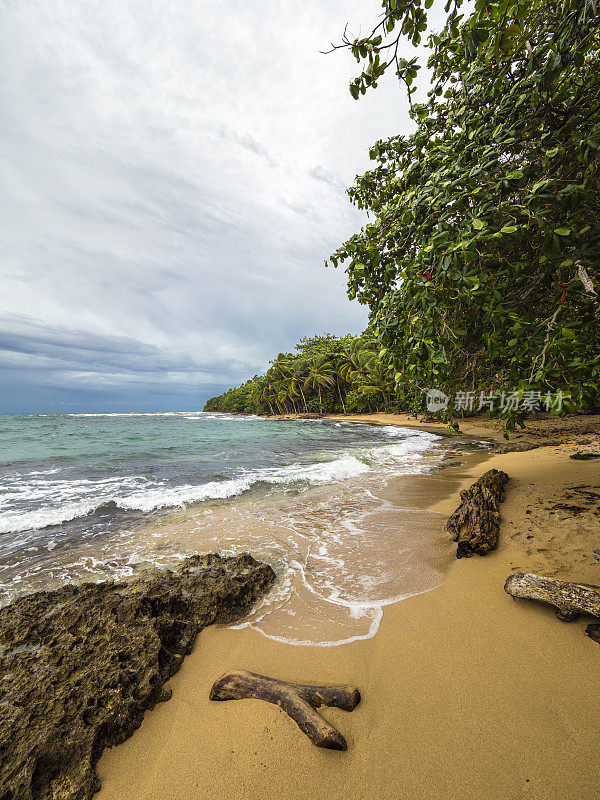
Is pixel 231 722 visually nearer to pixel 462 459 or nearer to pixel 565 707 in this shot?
pixel 565 707

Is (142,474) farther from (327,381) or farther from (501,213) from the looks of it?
(327,381)

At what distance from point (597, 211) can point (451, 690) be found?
17.1 feet

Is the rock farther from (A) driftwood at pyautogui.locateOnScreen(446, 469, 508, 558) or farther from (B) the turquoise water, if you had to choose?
(A) driftwood at pyautogui.locateOnScreen(446, 469, 508, 558)

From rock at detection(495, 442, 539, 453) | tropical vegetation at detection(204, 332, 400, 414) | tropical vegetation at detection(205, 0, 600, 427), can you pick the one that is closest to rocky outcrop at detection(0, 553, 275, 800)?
tropical vegetation at detection(205, 0, 600, 427)

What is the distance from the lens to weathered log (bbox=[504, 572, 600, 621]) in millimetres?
2455

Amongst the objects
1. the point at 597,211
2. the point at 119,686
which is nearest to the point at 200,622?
the point at 119,686

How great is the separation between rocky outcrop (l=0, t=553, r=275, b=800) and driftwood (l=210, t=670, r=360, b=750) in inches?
19.7

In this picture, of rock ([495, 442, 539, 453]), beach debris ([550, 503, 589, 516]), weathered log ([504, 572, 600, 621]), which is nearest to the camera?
weathered log ([504, 572, 600, 621])

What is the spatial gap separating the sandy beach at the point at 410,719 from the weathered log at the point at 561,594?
0.10m

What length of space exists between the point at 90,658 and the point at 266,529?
10.7 feet

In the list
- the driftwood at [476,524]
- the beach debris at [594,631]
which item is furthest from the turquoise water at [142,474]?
the beach debris at [594,631]

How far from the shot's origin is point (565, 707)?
1.88m

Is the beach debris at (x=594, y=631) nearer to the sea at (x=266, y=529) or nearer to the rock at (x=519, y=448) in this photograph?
the sea at (x=266, y=529)

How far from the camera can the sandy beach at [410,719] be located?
1.61 m
